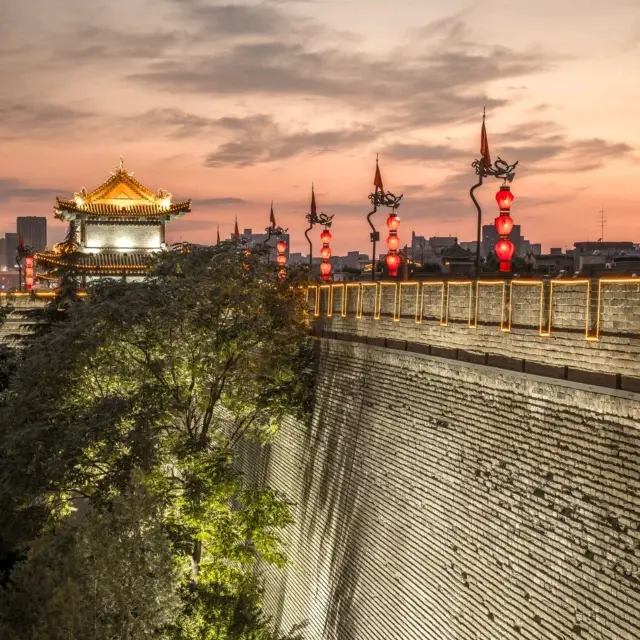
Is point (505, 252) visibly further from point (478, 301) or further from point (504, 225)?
point (478, 301)

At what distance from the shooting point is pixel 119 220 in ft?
119

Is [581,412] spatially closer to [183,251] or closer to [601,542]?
[601,542]

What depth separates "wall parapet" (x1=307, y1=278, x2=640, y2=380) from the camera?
26.7 feet

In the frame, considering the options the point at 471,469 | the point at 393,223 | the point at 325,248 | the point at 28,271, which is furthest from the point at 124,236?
the point at 471,469

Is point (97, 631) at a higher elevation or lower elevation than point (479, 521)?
lower

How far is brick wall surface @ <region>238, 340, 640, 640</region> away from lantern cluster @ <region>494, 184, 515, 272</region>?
6.13ft

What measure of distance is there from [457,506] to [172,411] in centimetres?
554

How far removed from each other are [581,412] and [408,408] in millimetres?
4228

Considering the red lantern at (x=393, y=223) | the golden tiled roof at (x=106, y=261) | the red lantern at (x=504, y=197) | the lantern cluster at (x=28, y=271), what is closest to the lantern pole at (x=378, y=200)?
the red lantern at (x=393, y=223)

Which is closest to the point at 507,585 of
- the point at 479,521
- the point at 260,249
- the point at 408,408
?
the point at 479,521

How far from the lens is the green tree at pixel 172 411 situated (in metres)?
13.1

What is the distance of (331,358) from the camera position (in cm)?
1593

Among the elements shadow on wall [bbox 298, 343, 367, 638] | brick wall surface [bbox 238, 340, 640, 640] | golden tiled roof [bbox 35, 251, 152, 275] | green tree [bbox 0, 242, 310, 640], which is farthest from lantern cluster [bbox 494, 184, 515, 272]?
golden tiled roof [bbox 35, 251, 152, 275]

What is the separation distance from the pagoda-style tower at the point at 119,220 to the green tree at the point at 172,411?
20.7 m
